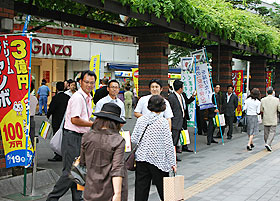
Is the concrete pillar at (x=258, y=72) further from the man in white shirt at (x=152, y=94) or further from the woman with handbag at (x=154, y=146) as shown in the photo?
the woman with handbag at (x=154, y=146)

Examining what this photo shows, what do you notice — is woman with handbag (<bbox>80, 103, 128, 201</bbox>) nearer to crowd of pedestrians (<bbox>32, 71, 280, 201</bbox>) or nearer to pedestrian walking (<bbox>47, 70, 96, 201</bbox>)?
crowd of pedestrians (<bbox>32, 71, 280, 201</bbox>)

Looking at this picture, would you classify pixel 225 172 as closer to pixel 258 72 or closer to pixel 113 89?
pixel 113 89

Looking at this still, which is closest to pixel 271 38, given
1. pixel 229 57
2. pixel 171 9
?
pixel 229 57

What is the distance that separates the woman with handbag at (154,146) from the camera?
4734 millimetres

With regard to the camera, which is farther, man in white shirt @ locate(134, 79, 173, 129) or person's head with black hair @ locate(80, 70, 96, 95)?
man in white shirt @ locate(134, 79, 173, 129)

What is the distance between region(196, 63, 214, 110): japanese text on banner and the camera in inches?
437

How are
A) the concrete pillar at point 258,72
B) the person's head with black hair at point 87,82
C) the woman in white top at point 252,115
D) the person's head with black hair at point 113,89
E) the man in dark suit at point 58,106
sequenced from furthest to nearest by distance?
1. the concrete pillar at point 258,72
2. the woman in white top at point 252,115
3. the man in dark suit at point 58,106
4. the person's head with black hair at point 113,89
5. the person's head with black hair at point 87,82

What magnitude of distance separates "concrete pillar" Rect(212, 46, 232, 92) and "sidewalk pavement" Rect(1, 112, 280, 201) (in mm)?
4163

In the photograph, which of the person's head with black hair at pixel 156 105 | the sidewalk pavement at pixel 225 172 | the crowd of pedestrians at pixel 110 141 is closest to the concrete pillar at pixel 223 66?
the sidewalk pavement at pixel 225 172

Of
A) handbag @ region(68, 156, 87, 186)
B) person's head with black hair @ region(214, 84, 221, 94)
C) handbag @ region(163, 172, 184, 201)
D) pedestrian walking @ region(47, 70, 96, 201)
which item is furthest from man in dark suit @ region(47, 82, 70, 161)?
person's head with black hair @ region(214, 84, 221, 94)

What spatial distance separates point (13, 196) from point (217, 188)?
3404 millimetres

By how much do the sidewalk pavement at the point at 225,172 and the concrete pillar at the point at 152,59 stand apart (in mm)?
2373

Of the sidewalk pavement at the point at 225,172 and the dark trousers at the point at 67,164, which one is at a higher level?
the dark trousers at the point at 67,164

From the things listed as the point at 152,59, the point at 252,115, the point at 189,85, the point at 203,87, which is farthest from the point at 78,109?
the point at 252,115
